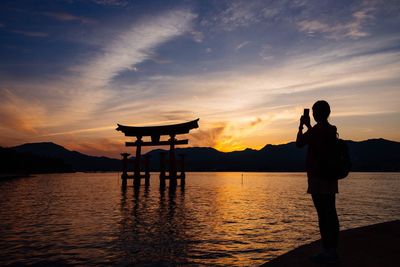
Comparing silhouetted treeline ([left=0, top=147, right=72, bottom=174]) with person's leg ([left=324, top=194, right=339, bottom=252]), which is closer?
person's leg ([left=324, top=194, right=339, bottom=252])

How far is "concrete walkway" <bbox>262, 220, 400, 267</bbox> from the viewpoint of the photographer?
4109 millimetres

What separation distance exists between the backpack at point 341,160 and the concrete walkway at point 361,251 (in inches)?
45.6

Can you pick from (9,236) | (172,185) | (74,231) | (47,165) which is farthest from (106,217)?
(47,165)

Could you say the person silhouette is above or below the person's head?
below

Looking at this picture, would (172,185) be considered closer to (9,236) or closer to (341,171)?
(9,236)

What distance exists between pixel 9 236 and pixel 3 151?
9031 cm

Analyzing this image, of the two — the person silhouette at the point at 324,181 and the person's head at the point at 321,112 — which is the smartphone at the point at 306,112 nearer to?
the person's head at the point at 321,112

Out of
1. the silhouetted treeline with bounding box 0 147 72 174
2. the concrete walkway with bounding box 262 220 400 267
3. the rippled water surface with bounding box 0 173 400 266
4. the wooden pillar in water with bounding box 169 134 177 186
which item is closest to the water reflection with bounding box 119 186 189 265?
the rippled water surface with bounding box 0 173 400 266

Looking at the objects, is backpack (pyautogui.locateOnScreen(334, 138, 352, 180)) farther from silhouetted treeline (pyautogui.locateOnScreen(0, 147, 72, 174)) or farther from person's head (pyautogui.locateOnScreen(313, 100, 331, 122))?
silhouetted treeline (pyautogui.locateOnScreen(0, 147, 72, 174))

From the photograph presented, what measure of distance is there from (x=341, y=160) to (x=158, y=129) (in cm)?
2943

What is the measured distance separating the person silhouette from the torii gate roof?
2683cm

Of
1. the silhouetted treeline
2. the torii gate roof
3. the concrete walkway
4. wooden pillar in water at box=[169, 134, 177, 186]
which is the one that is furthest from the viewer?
the silhouetted treeline

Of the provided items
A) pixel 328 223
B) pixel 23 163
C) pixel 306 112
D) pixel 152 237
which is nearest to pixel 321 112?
pixel 306 112

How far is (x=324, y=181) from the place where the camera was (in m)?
4.24
